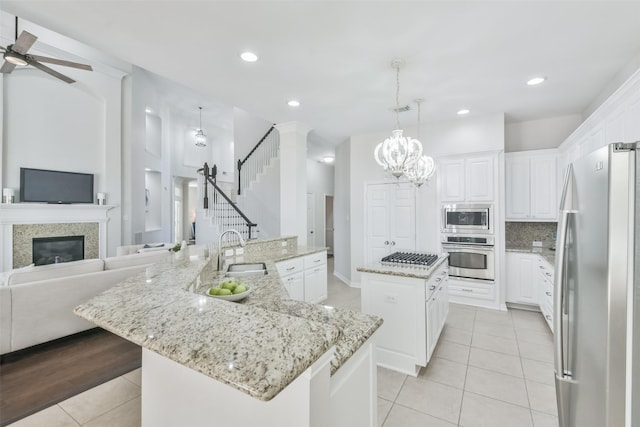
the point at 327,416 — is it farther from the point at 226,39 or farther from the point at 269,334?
the point at 226,39

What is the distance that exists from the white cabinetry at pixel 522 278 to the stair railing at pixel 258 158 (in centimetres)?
517

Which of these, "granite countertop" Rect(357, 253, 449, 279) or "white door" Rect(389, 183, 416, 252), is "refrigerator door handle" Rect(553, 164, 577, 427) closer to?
"granite countertop" Rect(357, 253, 449, 279)

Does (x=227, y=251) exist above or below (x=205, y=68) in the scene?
below

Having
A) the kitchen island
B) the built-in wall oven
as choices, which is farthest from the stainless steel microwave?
the kitchen island

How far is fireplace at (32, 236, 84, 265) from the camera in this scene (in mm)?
4918

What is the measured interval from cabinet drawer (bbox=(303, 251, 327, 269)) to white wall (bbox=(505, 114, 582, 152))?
3833 millimetres

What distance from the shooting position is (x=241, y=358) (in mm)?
627

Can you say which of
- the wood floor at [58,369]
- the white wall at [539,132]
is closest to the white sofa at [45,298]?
the wood floor at [58,369]

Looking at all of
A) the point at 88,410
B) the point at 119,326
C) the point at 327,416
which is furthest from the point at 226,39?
the point at 88,410

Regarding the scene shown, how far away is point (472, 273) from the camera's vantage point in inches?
173

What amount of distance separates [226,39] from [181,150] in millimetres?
8737

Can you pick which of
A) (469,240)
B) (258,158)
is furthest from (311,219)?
(469,240)

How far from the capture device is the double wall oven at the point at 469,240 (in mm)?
4273

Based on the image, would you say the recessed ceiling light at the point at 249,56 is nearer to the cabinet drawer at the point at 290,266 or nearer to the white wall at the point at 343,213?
the cabinet drawer at the point at 290,266
